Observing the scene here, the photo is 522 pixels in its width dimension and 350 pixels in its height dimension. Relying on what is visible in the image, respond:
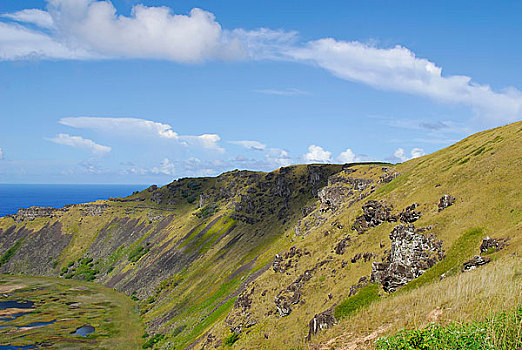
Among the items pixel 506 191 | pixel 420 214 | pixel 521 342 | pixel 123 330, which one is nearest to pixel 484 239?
pixel 506 191

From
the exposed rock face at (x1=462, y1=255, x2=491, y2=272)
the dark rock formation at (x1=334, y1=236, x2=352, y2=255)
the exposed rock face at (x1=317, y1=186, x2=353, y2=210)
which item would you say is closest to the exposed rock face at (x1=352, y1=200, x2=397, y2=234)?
the dark rock formation at (x1=334, y1=236, x2=352, y2=255)

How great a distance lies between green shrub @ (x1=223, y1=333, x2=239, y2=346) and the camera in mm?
64463

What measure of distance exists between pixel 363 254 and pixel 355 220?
49.7ft

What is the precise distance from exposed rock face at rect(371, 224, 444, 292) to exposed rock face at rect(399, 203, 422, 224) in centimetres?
694

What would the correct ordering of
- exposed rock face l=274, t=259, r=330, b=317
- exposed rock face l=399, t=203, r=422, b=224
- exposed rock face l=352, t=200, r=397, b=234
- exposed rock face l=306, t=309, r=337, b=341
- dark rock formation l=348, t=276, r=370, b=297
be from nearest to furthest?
exposed rock face l=306, t=309, r=337, b=341, dark rock formation l=348, t=276, r=370, b=297, exposed rock face l=399, t=203, r=422, b=224, exposed rock face l=274, t=259, r=330, b=317, exposed rock face l=352, t=200, r=397, b=234

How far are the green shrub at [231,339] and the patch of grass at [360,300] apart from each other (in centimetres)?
3030

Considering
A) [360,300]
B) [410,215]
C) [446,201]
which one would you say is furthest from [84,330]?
[446,201]

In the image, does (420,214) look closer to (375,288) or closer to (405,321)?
(375,288)

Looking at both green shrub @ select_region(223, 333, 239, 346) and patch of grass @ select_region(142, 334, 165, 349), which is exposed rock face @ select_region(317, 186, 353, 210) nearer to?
green shrub @ select_region(223, 333, 239, 346)

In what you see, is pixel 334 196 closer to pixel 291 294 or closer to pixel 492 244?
pixel 291 294

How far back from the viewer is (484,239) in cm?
3494

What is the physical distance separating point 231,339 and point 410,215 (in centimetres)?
4067

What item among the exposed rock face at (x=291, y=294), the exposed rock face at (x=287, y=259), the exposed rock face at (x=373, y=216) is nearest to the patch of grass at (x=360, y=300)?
the exposed rock face at (x=291, y=294)

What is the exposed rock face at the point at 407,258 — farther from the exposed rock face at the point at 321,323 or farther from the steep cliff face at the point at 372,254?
the exposed rock face at the point at 321,323
